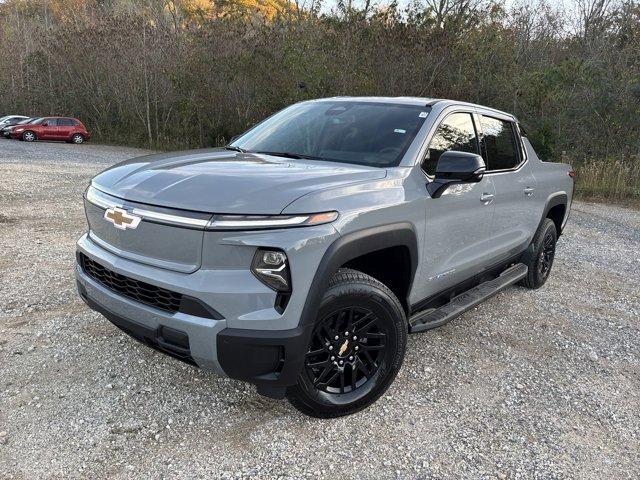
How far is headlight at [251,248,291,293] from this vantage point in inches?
88.8

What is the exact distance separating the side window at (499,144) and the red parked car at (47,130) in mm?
26255

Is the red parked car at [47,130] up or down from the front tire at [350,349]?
down

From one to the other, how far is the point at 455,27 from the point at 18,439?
18621 mm

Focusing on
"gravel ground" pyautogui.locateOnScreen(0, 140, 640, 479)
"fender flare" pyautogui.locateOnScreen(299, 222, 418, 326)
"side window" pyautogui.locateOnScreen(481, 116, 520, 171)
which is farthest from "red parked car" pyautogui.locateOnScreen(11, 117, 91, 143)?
"fender flare" pyautogui.locateOnScreen(299, 222, 418, 326)

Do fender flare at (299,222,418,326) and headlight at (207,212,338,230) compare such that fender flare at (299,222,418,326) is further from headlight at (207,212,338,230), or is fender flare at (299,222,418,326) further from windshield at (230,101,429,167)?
windshield at (230,101,429,167)

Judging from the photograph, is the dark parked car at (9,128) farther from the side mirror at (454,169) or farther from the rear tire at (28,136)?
the side mirror at (454,169)

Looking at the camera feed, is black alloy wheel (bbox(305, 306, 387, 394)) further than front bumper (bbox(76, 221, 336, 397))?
Yes

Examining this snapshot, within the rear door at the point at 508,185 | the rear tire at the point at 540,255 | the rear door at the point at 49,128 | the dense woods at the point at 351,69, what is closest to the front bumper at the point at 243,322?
the rear door at the point at 508,185

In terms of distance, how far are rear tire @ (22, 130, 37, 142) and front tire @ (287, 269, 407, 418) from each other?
27.8 metres

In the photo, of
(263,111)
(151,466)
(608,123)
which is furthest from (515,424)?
(263,111)

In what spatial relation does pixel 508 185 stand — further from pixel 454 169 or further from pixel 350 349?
pixel 350 349

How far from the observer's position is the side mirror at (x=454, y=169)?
2896mm

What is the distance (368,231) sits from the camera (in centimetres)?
258

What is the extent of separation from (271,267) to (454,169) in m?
1.31
